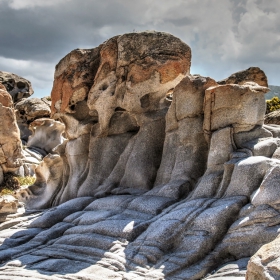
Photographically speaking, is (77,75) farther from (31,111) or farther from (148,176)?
(31,111)

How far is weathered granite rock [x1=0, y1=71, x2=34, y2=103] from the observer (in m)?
34.3

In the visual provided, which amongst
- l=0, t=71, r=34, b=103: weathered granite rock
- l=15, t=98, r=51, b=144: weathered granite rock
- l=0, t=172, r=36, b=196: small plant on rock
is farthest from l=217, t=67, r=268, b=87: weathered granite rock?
l=0, t=71, r=34, b=103: weathered granite rock

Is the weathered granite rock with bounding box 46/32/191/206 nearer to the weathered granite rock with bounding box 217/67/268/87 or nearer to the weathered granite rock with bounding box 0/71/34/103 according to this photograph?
the weathered granite rock with bounding box 217/67/268/87

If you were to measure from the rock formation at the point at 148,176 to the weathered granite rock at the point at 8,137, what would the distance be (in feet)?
17.8

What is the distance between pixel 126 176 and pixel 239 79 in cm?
435

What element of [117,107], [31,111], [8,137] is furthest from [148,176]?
[31,111]

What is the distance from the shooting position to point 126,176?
39.4 ft

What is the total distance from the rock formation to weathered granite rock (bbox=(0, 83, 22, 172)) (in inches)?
214

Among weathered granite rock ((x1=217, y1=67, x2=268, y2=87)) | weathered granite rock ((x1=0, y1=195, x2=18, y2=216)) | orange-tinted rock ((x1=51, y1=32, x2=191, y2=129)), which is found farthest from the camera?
weathered granite rock ((x1=217, y1=67, x2=268, y2=87))

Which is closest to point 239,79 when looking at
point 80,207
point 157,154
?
point 157,154

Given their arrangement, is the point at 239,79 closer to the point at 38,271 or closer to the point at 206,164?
the point at 206,164

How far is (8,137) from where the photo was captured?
20.7 meters

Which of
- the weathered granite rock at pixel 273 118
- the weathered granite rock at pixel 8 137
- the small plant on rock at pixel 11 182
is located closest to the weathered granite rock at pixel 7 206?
the small plant on rock at pixel 11 182

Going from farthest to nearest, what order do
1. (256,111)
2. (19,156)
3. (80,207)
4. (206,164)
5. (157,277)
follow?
1. (19,156)
2. (80,207)
3. (206,164)
4. (256,111)
5. (157,277)
